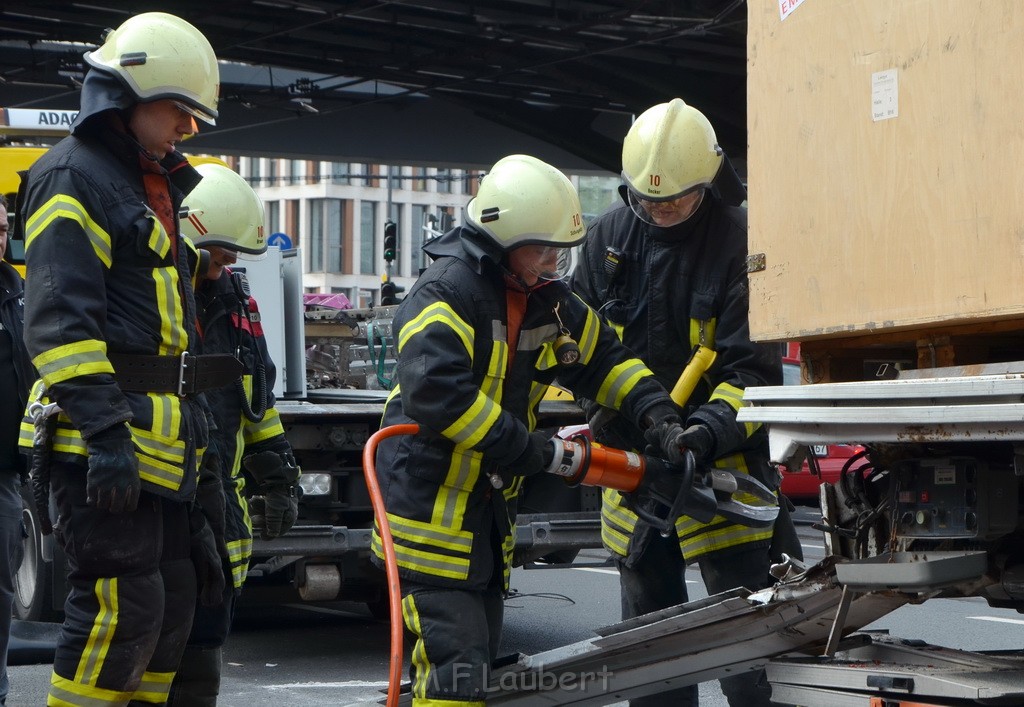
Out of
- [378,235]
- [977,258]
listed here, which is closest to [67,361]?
[977,258]

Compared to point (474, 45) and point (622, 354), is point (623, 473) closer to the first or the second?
point (622, 354)

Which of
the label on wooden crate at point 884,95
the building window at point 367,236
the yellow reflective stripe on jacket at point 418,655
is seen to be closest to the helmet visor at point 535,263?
the yellow reflective stripe on jacket at point 418,655

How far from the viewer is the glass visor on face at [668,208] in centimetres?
442

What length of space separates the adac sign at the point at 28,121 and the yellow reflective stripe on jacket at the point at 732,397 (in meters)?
5.18

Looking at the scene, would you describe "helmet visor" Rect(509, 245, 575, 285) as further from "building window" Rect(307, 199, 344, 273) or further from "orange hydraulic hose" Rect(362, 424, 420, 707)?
"building window" Rect(307, 199, 344, 273)

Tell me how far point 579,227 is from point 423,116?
19799mm

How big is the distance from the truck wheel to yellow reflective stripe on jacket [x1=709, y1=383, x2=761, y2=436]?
3746mm

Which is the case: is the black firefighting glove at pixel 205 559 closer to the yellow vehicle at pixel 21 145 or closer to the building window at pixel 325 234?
the yellow vehicle at pixel 21 145

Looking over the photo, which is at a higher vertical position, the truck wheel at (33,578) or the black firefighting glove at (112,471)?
the black firefighting glove at (112,471)

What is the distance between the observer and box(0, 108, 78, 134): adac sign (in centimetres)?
807

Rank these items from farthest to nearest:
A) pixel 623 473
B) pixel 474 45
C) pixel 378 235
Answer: pixel 378 235
pixel 474 45
pixel 623 473

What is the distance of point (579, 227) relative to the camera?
4004 millimetres

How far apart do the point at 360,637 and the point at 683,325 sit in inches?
155

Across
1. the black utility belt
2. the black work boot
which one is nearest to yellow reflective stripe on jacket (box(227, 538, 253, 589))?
the black work boot
